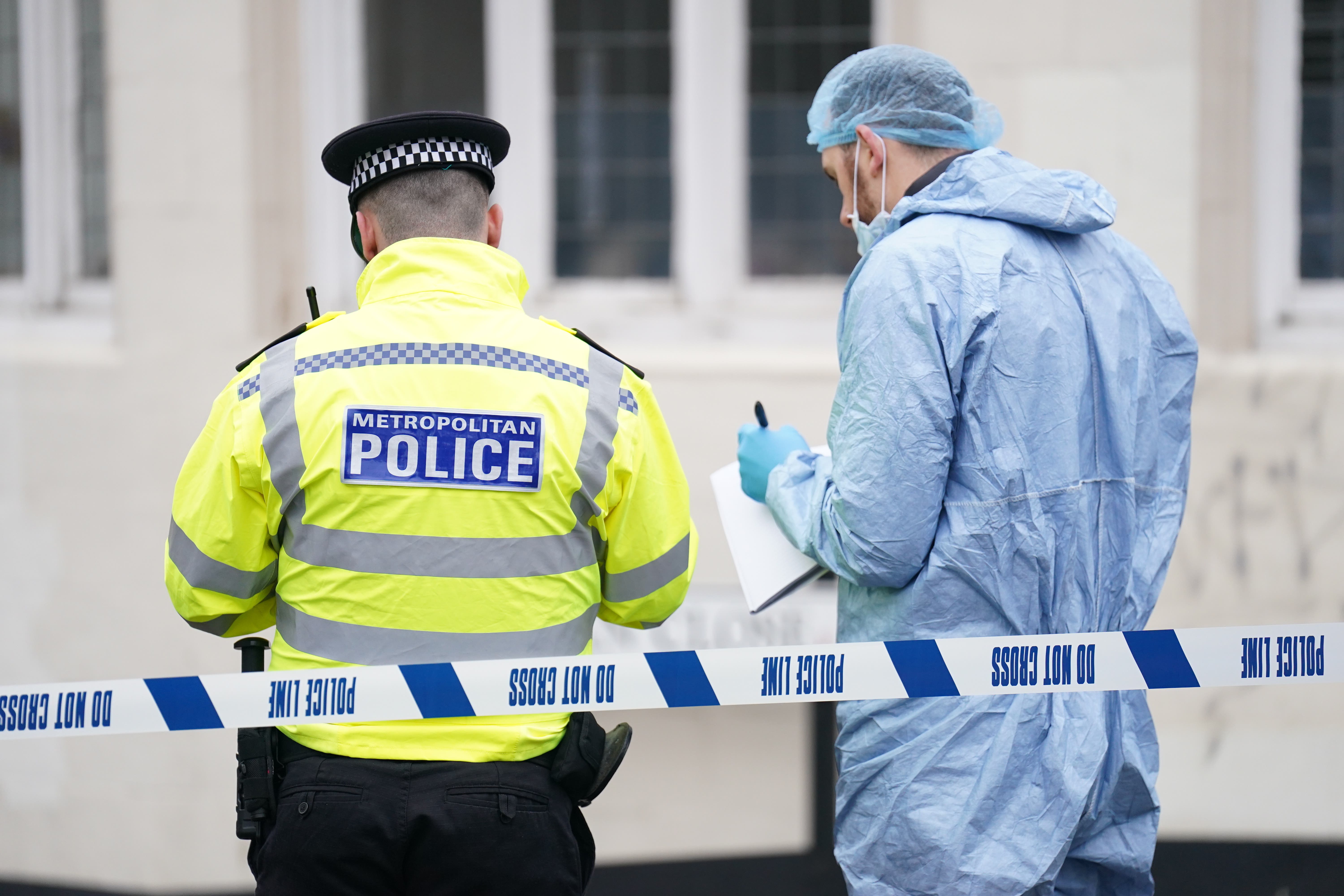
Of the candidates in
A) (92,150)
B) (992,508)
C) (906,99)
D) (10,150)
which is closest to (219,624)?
(992,508)

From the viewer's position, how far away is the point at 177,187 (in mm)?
4270

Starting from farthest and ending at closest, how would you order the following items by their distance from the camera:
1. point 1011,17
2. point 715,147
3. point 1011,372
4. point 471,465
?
point 715,147 < point 1011,17 < point 1011,372 < point 471,465

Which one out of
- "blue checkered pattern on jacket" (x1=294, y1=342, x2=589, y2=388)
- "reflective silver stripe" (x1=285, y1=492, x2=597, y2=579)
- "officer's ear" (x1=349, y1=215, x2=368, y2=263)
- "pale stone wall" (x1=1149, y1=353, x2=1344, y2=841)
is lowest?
"pale stone wall" (x1=1149, y1=353, x2=1344, y2=841)

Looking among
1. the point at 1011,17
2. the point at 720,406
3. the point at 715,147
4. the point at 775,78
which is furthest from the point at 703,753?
the point at 1011,17

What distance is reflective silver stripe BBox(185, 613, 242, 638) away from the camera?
2.01 m

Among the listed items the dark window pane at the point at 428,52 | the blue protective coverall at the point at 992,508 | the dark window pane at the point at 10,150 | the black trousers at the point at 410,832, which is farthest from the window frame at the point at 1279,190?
the dark window pane at the point at 10,150

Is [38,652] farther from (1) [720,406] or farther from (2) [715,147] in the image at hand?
(2) [715,147]

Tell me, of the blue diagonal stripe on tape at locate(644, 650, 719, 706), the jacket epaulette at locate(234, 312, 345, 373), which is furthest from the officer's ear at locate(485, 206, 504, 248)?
the blue diagonal stripe on tape at locate(644, 650, 719, 706)

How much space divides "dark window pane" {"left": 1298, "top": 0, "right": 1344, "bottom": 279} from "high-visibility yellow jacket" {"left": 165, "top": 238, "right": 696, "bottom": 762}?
11.7ft

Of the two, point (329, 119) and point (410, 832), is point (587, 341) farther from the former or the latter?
point (329, 119)

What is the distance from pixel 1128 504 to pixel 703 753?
8.52 ft

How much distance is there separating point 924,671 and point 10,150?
421 cm

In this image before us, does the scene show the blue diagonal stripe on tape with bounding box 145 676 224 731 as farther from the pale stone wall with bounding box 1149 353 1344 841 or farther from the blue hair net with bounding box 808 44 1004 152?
the pale stone wall with bounding box 1149 353 1344 841

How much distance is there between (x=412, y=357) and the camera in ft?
5.96
